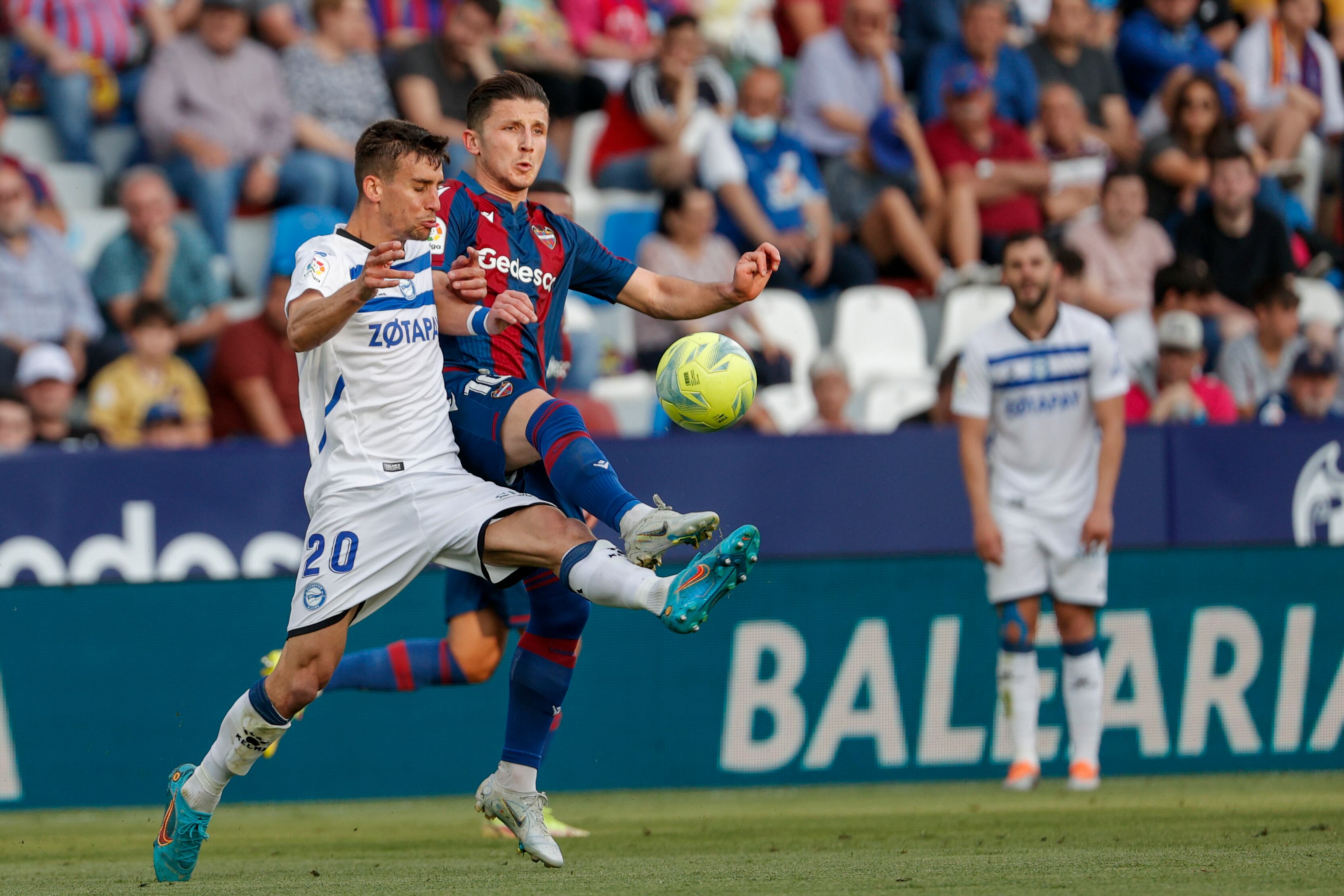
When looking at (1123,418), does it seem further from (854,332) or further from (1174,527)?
(854,332)

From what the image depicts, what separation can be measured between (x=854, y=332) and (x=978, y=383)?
4.02 metres

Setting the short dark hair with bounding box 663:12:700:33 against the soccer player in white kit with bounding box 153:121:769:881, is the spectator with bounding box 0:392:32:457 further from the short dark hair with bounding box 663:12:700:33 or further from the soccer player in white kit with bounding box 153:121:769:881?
the short dark hair with bounding box 663:12:700:33

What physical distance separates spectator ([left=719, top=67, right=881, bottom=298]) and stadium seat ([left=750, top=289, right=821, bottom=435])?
0.96ft

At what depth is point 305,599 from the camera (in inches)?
213

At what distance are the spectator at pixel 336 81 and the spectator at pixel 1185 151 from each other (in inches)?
245

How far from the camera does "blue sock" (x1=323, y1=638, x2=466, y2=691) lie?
24.6ft

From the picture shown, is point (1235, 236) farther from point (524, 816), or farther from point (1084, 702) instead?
point (524, 816)

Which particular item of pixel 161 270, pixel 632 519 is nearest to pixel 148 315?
pixel 161 270

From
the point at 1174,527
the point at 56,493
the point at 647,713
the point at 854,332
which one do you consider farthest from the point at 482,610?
the point at 854,332

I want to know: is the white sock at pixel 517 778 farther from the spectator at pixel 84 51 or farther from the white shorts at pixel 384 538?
the spectator at pixel 84 51

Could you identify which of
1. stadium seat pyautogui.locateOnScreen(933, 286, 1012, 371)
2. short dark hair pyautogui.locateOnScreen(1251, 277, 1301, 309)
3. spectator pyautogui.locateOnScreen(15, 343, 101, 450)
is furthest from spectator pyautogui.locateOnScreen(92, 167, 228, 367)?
short dark hair pyautogui.locateOnScreen(1251, 277, 1301, 309)

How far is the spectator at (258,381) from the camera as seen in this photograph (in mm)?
10789

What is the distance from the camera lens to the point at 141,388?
10633mm

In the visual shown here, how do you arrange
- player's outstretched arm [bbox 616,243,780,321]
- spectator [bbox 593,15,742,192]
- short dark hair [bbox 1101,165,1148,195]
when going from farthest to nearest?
short dark hair [bbox 1101,165,1148,195] → spectator [bbox 593,15,742,192] → player's outstretched arm [bbox 616,243,780,321]
